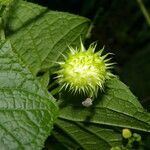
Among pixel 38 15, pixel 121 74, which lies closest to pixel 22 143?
pixel 38 15

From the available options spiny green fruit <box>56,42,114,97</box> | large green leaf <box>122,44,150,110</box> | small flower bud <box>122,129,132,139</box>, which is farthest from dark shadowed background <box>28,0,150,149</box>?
spiny green fruit <box>56,42,114,97</box>

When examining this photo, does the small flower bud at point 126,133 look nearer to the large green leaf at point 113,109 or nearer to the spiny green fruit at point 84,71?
the large green leaf at point 113,109

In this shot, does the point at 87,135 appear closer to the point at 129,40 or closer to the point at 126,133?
the point at 126,133

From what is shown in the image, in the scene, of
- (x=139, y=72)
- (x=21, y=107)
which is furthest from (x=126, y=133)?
(x=139, y=72)

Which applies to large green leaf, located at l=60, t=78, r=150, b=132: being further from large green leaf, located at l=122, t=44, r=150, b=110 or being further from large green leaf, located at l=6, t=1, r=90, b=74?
large green leaf, located at l=122, t=44, r=150, b=110

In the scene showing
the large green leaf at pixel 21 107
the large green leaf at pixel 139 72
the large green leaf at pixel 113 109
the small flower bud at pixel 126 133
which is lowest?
the large green leaf at pixel 139 72

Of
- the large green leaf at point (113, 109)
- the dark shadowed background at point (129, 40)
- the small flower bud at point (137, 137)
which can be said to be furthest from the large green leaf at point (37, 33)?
the dark shadowed background at point (129, 40)

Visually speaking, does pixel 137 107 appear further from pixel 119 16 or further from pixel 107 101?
pixel 119 16
